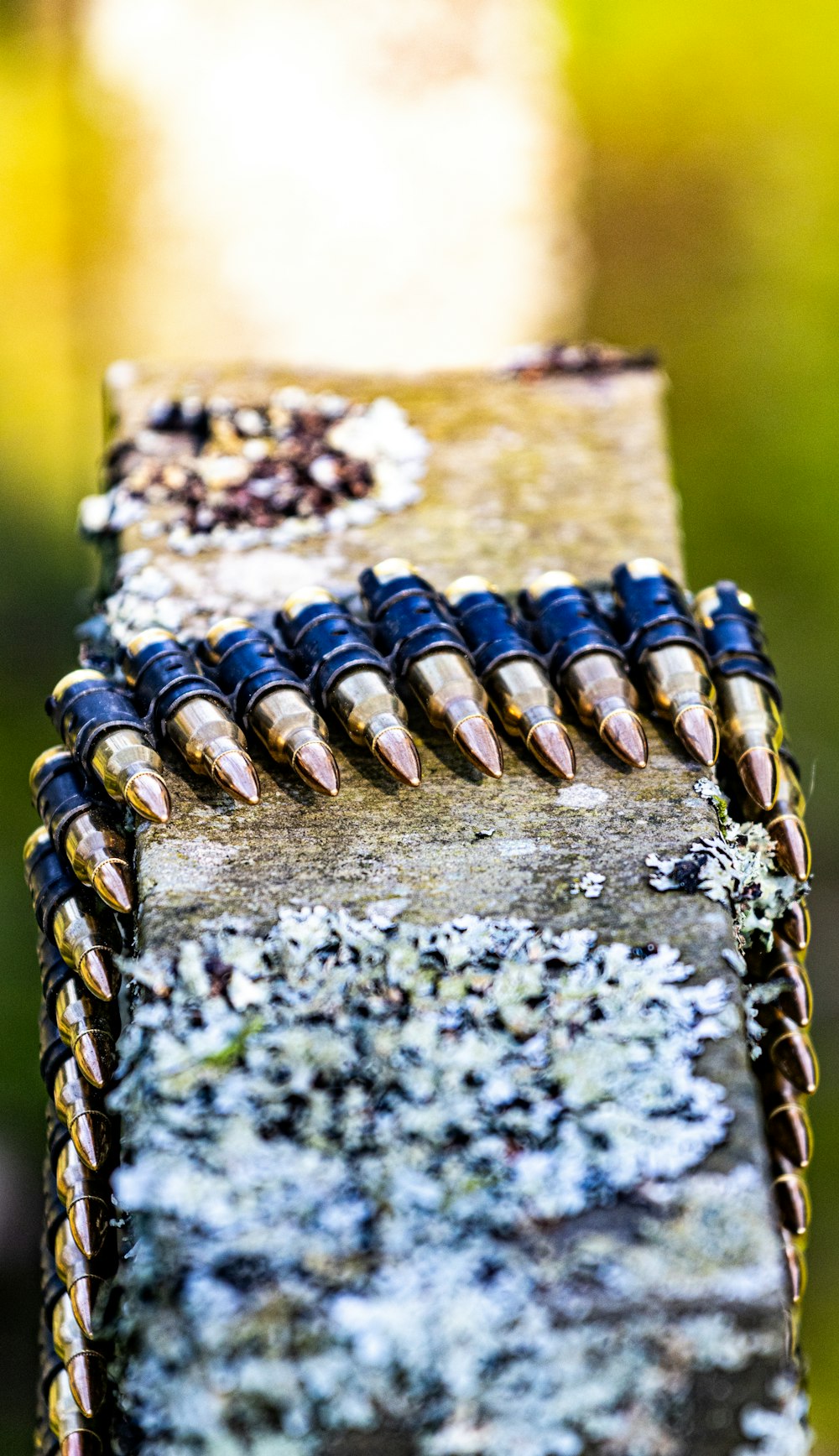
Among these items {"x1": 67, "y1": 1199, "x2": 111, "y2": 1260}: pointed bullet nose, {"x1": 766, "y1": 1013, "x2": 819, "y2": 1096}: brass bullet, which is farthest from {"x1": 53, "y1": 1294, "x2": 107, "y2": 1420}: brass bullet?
{"x1": 766, "y1": 1013, "x2": 819, "y2": 1096}: brass bullet

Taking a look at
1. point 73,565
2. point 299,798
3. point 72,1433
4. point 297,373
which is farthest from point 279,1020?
point 73,565

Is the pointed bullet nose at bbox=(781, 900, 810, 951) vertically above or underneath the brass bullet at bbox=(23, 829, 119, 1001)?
underneath

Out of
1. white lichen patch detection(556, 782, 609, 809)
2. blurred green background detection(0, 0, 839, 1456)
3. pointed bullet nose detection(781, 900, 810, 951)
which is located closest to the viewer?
white lichen patch detection(556, 782, 609, 809)

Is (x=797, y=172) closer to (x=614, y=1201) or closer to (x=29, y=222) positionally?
(x=29, y=222)

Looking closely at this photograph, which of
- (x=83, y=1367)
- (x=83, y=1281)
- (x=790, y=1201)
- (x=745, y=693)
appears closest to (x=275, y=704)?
(x=745, y=693)

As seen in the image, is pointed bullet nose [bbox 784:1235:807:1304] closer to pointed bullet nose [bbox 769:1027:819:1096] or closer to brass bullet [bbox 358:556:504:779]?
pointed bullet nose [bbox 769:1027:819:1096]

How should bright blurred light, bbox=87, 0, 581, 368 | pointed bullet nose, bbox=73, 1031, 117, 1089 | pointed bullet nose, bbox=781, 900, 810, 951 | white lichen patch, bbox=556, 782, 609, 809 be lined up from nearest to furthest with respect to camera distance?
pointed bullet nose, bbox=73, 1031, 117, 1089
white lichen patch, bbox=556, 782, 609, 809
pointed bullet nose, bbox=781, 900, 810, 951
bright blurred light, bbox=87, 0, 581, 368

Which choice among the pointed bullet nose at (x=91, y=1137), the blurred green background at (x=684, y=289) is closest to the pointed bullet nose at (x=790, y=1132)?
the pointed bullet nose at (x=91, y=1137)

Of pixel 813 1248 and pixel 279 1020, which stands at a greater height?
pixel 279 1020
